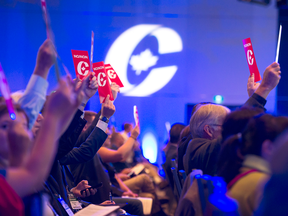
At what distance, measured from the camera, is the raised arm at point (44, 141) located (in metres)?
0.77

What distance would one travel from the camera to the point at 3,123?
3.14 feet

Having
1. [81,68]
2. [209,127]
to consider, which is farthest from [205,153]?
[81,68]

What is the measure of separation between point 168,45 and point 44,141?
648cm

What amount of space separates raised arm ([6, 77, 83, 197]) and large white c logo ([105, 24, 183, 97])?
607 centimetres

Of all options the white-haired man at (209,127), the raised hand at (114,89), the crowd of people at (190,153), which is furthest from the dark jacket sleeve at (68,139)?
the white-haired man at (209,127)

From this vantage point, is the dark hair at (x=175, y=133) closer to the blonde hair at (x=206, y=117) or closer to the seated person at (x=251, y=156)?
the blonde hair at (x=206, y=117)

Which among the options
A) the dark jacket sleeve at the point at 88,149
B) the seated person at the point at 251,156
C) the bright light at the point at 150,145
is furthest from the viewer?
the bright light at the point at 150,145

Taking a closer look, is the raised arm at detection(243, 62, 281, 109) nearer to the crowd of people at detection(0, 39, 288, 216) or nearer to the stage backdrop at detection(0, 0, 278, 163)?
the crowd of people at detection(0, 39, 288, 216)

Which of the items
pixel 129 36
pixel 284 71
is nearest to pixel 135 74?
pixel 129 36

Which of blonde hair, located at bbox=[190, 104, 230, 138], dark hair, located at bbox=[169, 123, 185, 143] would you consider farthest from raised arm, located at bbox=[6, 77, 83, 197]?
dark hair, located at bbox=[169, 123, 185, 143]

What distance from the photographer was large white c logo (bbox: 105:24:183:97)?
22.6 feet

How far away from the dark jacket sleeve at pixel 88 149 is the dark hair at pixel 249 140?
0.92 metres

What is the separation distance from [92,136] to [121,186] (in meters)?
1.73

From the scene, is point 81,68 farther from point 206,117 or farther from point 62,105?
point 62,105
